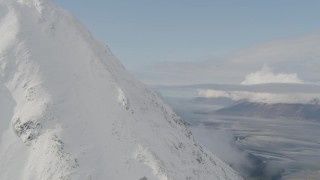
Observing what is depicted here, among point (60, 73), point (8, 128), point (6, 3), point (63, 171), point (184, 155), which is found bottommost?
point (184, 155)

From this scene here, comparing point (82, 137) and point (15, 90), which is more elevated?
point (15, 90)

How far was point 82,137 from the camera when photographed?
9431cm

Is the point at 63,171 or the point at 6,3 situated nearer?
the point at 63,171

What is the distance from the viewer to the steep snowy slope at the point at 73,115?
293ft

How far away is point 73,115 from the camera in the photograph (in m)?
98.3

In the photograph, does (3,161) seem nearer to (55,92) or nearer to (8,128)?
(8,128)

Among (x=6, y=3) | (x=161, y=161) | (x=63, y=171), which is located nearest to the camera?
(x=63, y=171)

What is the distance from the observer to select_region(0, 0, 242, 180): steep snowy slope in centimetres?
8925

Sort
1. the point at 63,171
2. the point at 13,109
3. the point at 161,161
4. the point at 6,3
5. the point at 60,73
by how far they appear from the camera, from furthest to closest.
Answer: the point at 6,3 → the point at 60,73 → the point at 13,109 → the point at 161,161 → the point at 63,171

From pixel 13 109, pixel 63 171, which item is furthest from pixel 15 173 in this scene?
pixel 13 109

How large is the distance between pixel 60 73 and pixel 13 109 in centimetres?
1451

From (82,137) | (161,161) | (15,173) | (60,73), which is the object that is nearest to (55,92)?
(60,73)

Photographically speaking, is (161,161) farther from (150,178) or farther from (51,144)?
(51,144)

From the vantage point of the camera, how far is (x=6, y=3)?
118125mm
